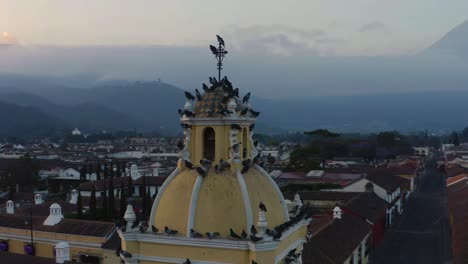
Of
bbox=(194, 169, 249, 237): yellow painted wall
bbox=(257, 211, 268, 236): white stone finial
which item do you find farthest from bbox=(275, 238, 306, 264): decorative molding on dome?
bbox=(194, 169, 249, 237): yellow painted wall

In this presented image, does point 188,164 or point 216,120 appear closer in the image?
point 216,120

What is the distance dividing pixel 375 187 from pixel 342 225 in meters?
16.7

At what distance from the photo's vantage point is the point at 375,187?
43.7 metres

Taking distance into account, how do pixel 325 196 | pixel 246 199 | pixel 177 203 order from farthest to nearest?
pixel 325 196
pixel 177 203
pixel 246 199

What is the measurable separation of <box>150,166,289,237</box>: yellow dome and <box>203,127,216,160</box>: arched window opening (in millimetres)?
377

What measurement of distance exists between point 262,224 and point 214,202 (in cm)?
95

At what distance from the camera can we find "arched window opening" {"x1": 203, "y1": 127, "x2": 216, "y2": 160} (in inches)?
357

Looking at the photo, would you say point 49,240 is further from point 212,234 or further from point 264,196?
point 212,234

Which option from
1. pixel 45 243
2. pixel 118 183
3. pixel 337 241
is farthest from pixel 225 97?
pixel 118 183

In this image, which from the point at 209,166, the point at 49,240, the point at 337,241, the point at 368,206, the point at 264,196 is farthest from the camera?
the point at 368,206


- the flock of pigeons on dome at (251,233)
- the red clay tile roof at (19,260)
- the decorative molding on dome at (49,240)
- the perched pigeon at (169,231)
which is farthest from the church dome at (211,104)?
the decorative molding on dome at (49,240)

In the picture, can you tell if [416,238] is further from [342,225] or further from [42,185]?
[42,185]

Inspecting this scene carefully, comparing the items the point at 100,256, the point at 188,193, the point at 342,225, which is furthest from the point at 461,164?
the point at 188,193

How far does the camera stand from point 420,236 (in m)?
36.6
